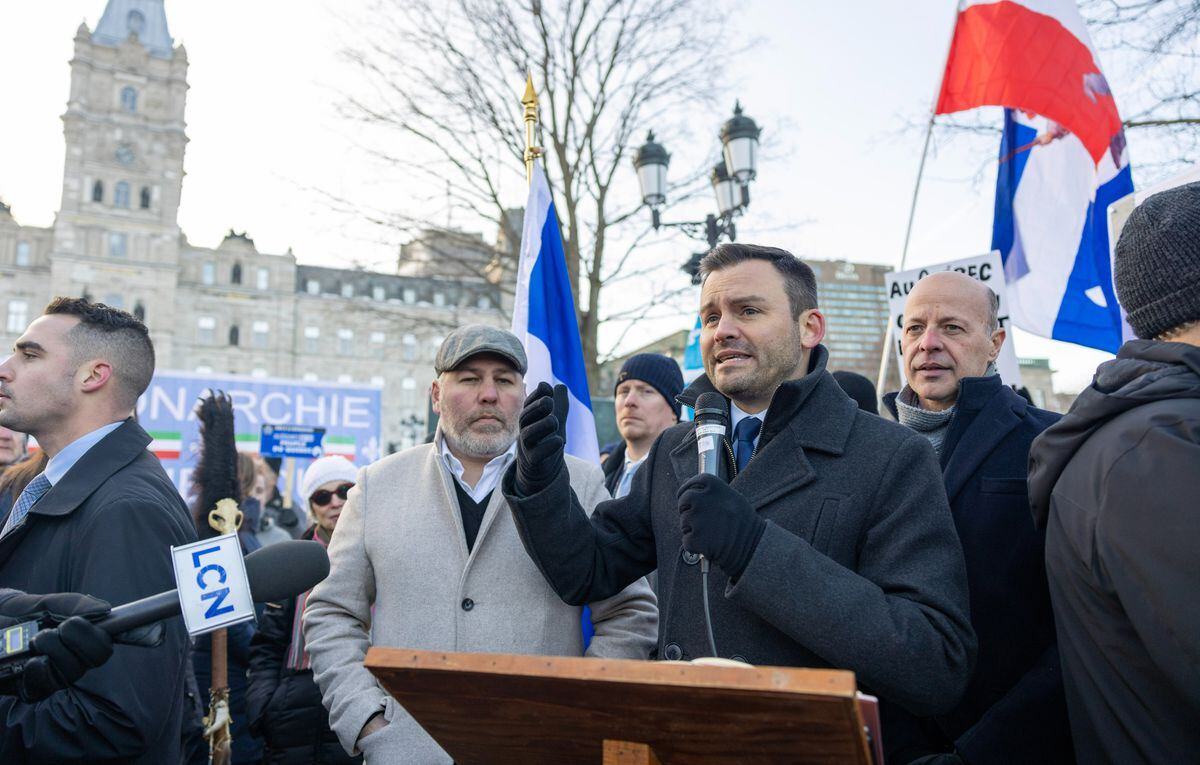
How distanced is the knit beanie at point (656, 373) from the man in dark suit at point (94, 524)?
2.96m

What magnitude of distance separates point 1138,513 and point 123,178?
8689 cm

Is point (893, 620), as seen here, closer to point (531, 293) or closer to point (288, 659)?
point (288, 659)

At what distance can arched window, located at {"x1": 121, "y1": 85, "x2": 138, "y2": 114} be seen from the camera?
3051 inches

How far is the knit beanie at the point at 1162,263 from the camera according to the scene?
6.24ft

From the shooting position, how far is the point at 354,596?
10.5ft

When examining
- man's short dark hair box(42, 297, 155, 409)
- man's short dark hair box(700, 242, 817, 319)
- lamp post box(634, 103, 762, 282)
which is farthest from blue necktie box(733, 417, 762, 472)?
lamp post box(634, 103, 762, 282)

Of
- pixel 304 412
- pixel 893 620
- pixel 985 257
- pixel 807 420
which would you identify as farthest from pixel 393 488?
pixel 304 412

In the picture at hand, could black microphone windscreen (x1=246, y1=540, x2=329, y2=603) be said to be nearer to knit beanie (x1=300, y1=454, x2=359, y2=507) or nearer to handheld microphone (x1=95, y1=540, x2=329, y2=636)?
handheld microphone (x1=95, y1=540, x2=329, y2=636)

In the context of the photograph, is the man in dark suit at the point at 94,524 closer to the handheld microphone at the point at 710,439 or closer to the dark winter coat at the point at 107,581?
the dark winter coat at the point at 107,581

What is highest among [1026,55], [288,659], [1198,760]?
[1026,55]

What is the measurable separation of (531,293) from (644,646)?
8.78 ft

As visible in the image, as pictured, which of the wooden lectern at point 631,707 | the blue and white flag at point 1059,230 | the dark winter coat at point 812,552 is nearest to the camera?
the wooden lectern at point 631,707

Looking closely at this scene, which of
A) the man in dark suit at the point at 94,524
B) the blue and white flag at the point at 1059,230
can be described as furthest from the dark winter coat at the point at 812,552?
the blue and white flag at the point at 1059,230

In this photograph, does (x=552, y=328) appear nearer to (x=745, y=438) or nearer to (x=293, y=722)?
(x=293, y=722)
